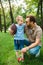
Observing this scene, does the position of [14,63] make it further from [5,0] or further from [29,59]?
[5,0]

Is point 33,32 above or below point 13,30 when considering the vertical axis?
below

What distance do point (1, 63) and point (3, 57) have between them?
2.40 ft

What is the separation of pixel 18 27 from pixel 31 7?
29934mm

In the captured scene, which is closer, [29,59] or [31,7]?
[29,59]

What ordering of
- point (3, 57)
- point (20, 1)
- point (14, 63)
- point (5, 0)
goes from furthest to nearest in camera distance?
point (20, 1), point (5, 0), point (3, 57), point (14, 63)

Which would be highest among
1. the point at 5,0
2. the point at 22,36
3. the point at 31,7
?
the point at 22,36

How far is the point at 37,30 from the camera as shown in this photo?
263 inches

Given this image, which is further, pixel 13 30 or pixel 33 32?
pixel 33 32

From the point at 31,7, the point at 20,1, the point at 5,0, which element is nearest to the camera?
the point at 5,0

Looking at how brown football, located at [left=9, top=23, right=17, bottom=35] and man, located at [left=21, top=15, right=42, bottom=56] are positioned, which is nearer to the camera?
man, located at [left=21, top=15, right=42, bottom=56]

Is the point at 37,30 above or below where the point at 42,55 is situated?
above

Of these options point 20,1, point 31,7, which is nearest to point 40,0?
point 31,7

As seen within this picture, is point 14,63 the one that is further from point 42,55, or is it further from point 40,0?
point 40,0

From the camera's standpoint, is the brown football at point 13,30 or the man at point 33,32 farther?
the brown football at point 13,30
